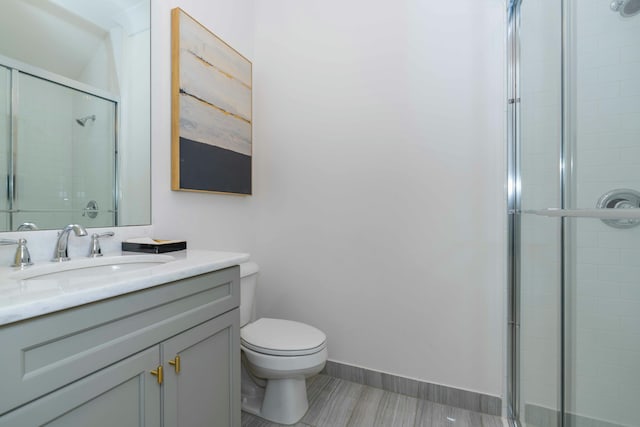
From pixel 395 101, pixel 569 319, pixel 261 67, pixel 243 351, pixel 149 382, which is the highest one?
pixel 261 67

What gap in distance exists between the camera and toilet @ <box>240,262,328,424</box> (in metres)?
1.41

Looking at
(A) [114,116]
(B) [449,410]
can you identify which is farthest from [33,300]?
(B) [449,410]

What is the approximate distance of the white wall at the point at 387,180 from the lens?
1.61 m

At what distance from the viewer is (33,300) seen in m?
0.60

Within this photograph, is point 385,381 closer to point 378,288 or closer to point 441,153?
point 378,288

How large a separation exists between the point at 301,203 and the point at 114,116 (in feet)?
3.58

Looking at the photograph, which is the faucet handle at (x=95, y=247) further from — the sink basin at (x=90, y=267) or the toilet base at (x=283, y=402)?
the toilet base at (x=283, y=402)

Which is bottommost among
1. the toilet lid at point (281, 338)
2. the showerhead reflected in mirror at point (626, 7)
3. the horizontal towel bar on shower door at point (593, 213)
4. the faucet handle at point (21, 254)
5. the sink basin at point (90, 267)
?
the toilet lid at point (281, 338)

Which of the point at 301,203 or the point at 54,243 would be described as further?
the point at 301,203

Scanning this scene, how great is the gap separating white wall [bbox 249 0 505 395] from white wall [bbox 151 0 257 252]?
91 mm

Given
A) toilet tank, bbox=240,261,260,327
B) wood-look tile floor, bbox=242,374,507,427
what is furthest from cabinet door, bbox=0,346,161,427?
wood-look tile floor, bbox=242,374,507,427

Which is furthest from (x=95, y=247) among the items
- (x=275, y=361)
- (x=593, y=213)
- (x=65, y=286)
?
(x=593, y=213)

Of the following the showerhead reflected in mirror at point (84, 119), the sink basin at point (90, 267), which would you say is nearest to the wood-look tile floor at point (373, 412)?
the sink basin at point (90, 267)

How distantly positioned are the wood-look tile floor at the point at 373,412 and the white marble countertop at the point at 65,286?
1061 mm
